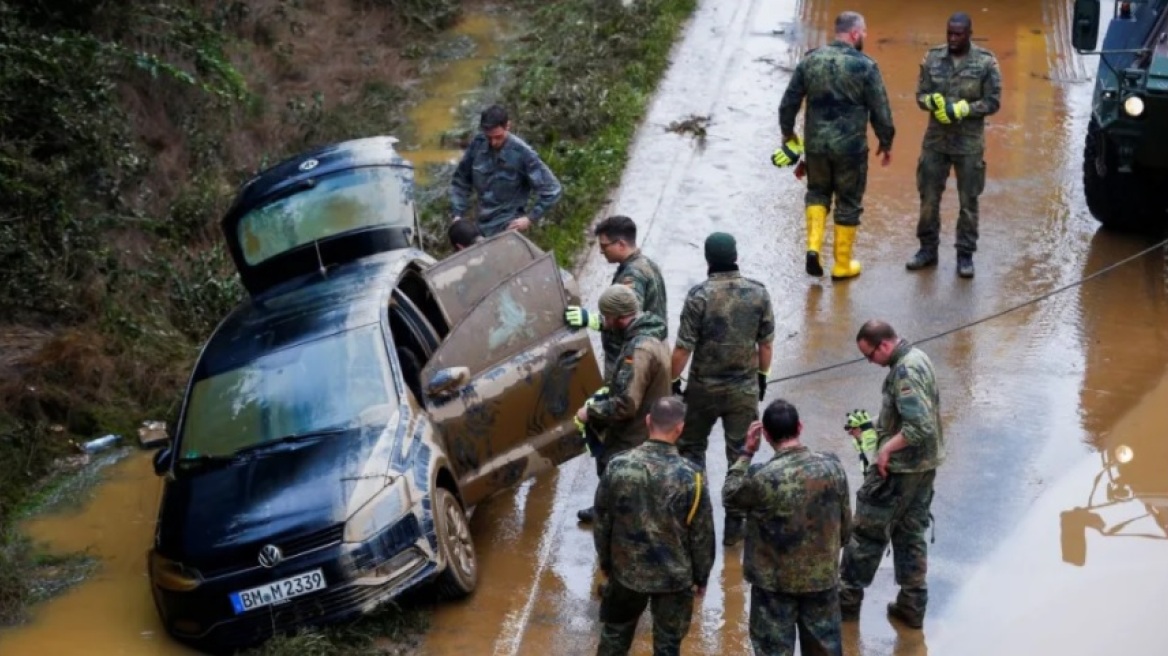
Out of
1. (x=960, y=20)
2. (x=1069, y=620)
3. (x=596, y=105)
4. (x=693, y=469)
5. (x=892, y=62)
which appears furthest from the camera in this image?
(x=892, y=62)

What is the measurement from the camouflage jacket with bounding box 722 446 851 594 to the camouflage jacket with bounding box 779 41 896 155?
5.00m

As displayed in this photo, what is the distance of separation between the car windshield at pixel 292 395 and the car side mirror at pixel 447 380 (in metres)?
0.23

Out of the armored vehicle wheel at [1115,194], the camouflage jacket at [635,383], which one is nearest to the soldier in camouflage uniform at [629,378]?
the camouflage jacket at [635,383]

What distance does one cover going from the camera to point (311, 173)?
405 inches

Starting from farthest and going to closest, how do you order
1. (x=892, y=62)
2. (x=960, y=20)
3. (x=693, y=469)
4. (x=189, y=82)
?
(x=892, y=62) → (x=189, y=82) → (x=960, y=20) → (x=693, y=469)

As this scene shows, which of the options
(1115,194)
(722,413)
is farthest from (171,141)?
(1115,194)

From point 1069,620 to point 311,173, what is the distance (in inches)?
208

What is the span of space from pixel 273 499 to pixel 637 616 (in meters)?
1.92

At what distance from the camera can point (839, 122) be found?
11.7 m

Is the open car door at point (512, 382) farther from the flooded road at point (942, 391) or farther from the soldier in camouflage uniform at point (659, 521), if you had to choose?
the soldier in camouflage uniform at point (659, 521)

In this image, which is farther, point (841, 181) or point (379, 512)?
point (841, 181)

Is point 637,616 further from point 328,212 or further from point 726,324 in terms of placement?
point 328,212

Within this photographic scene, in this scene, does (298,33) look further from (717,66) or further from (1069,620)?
(1069,620)

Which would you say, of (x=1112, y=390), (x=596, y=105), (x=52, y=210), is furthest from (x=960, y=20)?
(x=52, y=210)
